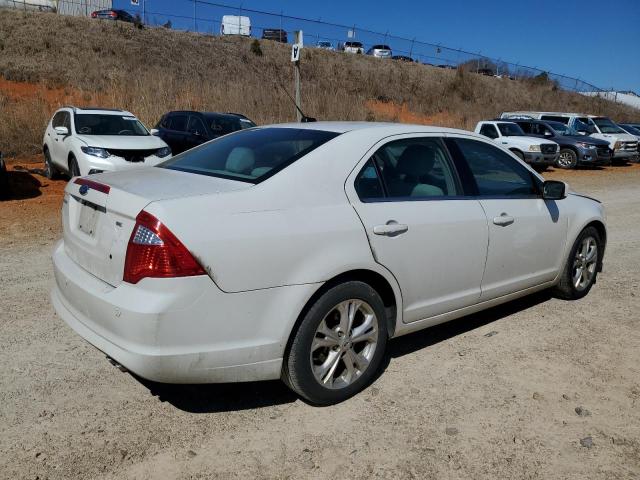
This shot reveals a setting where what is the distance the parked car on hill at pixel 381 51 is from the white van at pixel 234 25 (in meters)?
11.9

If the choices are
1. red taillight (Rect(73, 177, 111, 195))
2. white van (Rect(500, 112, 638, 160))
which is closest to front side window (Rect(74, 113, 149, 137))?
red taillight (Rect(73, 177, 111, 195))

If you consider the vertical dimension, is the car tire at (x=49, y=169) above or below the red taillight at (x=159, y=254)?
below

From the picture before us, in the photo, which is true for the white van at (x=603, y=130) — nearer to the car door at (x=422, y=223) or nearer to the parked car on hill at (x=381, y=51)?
the car door at (x=422, y=223)

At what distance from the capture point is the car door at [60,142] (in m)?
11.2

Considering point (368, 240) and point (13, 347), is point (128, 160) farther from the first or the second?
point (368, 240)

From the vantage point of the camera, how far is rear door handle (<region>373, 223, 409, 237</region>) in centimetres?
340

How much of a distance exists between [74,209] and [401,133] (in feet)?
7.12

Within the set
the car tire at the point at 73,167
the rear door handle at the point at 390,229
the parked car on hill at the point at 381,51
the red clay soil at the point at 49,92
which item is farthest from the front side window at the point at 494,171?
the parked car on hill at the point at 381,51

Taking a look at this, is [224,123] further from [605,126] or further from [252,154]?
[605,126]

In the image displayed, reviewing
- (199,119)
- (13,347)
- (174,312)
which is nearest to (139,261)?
(174,312)

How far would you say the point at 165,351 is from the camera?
2750mm

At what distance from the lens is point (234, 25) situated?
139 ft

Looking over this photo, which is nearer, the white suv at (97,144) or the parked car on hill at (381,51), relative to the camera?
the white suv at (97,144)

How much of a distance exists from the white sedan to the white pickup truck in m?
14.7
